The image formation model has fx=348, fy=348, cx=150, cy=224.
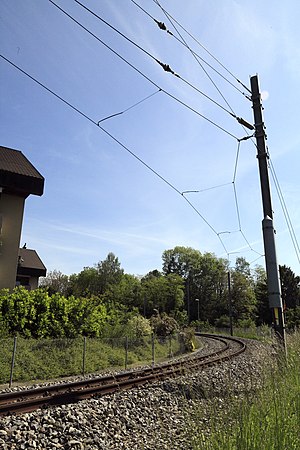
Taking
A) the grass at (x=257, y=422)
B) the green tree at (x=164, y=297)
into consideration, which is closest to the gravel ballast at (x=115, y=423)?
the grass at (x=257, y=422)

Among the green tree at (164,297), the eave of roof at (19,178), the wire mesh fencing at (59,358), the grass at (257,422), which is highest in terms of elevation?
the eave of roof at (19,178)

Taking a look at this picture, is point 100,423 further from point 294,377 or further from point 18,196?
point 18,196

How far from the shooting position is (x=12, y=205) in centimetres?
2053

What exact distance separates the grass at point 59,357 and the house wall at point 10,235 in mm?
6104

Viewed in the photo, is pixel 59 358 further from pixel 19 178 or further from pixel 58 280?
pixel 58 280

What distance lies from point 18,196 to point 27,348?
1082 centimetres

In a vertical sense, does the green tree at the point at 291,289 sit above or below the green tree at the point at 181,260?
below

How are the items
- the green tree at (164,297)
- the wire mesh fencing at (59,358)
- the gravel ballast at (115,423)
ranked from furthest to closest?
1. the green tree at (164,297)
2. the wire mesh fencing at (59,358)
3. the gravel ballast at (115,423)

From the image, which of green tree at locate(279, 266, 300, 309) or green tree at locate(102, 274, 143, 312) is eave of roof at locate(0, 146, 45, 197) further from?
green tree at locate(279, 266, 300, 309)

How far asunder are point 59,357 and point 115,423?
7905 mm

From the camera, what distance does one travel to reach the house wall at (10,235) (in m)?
19.0

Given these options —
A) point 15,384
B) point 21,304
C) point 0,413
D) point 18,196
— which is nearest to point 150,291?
point 18,196

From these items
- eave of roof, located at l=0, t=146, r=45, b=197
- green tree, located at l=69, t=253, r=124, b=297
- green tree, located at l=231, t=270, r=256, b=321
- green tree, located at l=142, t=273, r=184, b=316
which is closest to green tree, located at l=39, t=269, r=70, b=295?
green tree, located at l=69, t=253, r=124, b=297

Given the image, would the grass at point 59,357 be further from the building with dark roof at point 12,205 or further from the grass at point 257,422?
the grass at point 257,422
